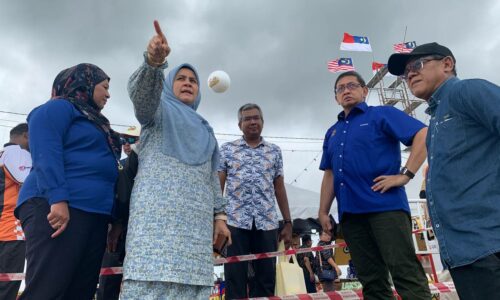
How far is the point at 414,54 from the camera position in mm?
2164

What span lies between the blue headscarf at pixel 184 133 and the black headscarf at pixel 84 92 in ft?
1.43

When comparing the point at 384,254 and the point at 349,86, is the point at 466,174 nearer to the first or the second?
the point at 384,254

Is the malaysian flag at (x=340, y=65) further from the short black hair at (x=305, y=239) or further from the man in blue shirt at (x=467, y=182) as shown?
the man in blue shirt at (x=467, y=182)

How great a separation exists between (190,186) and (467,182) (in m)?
1.33

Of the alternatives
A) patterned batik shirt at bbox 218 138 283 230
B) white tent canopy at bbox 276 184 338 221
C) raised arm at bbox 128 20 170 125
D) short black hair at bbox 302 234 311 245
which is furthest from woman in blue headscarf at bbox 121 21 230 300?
short black hair at bbox 302 234 311 245

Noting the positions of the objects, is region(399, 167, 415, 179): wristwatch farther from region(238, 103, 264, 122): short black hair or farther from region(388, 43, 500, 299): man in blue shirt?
region(238, 103, 264, 122): short black hair

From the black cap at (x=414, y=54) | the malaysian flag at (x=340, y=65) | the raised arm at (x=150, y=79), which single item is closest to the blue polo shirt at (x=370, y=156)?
the black cap at (x=414, y=54)

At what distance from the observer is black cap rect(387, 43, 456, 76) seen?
83.7 inches

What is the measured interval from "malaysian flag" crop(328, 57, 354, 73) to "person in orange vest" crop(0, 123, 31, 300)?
47.6ft

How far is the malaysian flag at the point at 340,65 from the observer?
16906 mm

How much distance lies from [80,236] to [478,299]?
191 centimetres

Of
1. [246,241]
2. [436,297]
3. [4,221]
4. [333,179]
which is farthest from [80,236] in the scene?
[436,297]

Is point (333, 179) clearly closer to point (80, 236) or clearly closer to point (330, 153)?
point (330, 153)

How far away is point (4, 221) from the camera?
12.5ft
